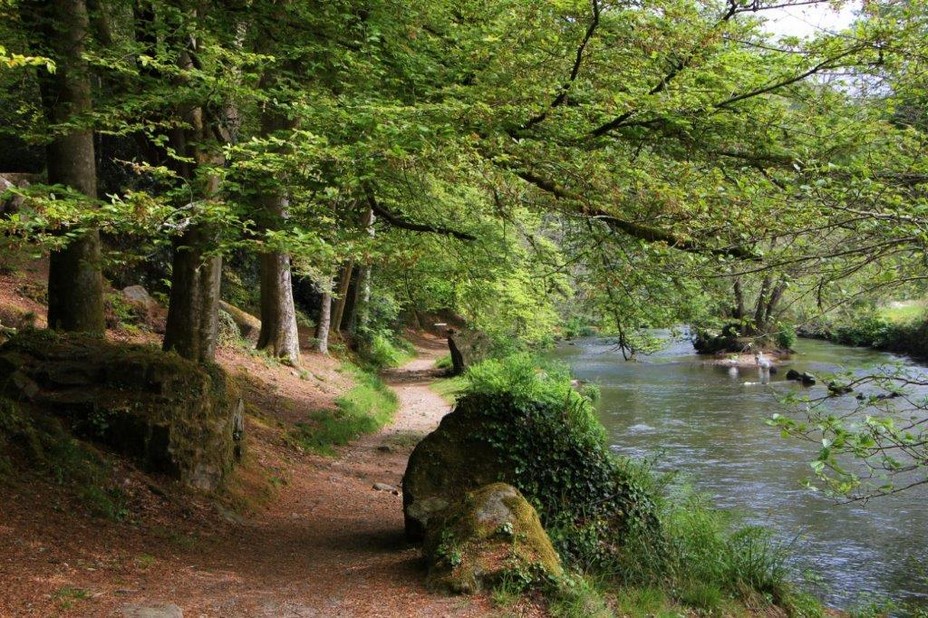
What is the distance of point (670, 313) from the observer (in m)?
8.42

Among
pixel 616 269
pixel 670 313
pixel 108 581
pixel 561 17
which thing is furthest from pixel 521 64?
pixel 108 581

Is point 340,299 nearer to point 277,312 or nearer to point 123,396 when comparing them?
point 277,312

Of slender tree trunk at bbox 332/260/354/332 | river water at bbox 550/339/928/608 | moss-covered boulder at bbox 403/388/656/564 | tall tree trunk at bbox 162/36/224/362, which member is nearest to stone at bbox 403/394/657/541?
moss-covered boulder at bbox 403/388/656/564

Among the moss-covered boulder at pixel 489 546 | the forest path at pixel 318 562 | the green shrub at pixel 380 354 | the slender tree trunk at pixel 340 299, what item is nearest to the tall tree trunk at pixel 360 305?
the green shrub at pixel 380 354

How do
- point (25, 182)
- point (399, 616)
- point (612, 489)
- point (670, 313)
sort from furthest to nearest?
point (25, 182) → point (670, 313) → point (612, 489) → point (399, 616)

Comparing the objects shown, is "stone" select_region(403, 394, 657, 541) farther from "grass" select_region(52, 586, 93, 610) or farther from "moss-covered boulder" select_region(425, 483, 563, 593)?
"grass" select_region(52, 586, 93, 610)

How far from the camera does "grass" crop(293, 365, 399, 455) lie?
12602 millimetres

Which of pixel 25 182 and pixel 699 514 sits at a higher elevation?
pixel 25 182

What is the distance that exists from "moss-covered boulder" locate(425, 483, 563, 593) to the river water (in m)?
2.26

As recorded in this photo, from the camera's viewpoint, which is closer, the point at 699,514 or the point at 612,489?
the point at 612,489

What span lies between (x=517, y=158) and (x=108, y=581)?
204 inches

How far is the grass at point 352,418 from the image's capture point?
1260 cm

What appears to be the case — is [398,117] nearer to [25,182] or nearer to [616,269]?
[616,269]

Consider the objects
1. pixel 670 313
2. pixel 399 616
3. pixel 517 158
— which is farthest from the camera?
pixel 670 313
